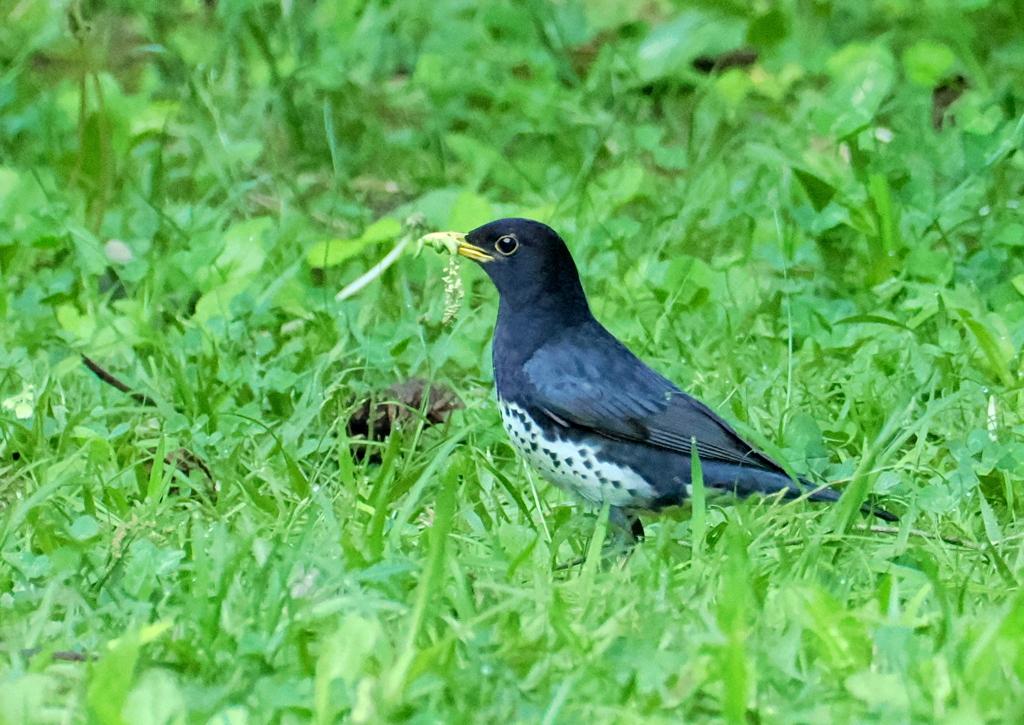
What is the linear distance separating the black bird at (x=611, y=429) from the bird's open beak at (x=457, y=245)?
0.28 meters

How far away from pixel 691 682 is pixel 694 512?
77 cm

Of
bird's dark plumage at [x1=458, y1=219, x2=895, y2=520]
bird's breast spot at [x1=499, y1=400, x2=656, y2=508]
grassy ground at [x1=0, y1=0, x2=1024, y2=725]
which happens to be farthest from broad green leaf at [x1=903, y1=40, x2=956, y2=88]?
bird's breast spot at [x1=499, y1=400, x2=656, y2=508]

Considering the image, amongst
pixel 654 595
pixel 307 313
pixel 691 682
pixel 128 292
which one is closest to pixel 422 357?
pixel 307 313

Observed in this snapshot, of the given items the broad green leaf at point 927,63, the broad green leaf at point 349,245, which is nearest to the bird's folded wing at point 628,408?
the broad green leaf at point 349,245

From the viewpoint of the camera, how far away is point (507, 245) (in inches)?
157

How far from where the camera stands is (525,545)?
11.0ft

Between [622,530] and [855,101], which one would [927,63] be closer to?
[855,101]

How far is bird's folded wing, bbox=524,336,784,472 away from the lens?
141 inches

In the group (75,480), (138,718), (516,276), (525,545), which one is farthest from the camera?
Result: (516,276)

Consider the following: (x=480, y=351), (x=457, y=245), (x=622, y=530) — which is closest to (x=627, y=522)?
(x=622, y=530)

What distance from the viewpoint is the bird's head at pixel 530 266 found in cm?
389

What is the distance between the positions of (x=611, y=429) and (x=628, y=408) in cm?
8

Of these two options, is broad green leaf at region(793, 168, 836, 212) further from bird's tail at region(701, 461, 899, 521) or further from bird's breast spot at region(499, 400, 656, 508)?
bird's breast spot at region(499, 400, 656, 508)

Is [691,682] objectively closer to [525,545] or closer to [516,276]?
[525,545]
